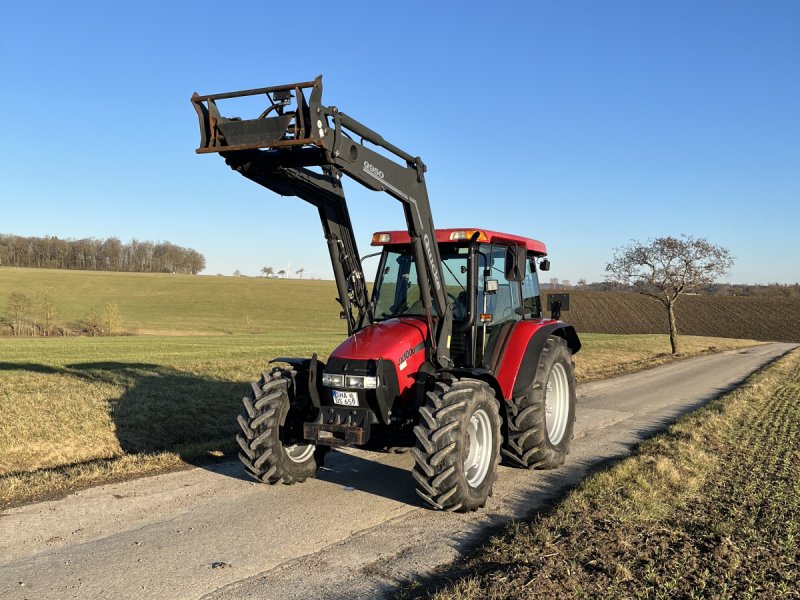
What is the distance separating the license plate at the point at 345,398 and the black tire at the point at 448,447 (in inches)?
27.6

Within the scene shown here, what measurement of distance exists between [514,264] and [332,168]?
2317mm

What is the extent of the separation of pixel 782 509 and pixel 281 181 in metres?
5.04

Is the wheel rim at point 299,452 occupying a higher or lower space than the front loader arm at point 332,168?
lower

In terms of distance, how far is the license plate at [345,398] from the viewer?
18.0 feet

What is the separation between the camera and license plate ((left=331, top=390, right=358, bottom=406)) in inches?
216

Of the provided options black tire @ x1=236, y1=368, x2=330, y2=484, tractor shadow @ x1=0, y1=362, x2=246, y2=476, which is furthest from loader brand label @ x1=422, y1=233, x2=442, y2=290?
tractor shadow @ x1=0, y1=362, x2=246, y2=476

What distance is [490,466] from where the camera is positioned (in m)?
5.52

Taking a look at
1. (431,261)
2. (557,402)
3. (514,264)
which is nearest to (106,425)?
(431,261)

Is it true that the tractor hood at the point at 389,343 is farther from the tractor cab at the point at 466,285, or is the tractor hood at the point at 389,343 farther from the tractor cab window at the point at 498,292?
the tractor cab window at the point at 498,292

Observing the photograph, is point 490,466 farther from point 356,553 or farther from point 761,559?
point 761,559

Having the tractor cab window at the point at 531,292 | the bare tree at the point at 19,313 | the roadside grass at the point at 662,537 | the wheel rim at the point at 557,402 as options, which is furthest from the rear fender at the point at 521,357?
the bare tree at the point at 19,313

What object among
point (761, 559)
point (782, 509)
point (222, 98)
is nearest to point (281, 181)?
point (222, 98)

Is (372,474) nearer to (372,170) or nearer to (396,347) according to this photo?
(396,347)

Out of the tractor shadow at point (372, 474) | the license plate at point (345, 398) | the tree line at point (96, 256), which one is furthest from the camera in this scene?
the tree line at point (96, 256)
